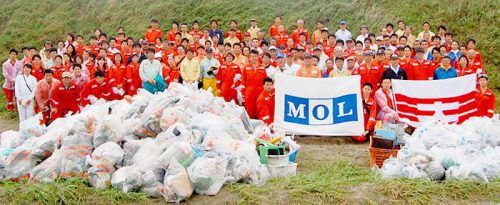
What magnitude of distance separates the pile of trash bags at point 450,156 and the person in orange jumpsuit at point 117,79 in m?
6.04

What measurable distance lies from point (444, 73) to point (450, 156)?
4048 mm

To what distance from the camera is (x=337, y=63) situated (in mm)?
9898

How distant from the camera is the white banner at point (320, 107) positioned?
873 centimetres

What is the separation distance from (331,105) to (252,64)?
80.8 inches

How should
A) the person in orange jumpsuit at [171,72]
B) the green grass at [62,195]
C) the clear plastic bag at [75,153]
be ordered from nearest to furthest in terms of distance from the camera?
the green grass at [62,195] → the clear plastic bag at [75,153] → the person in orange jumpsuit at [171,72]

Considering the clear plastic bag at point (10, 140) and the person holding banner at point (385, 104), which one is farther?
the person holding banner at point (385, 104)

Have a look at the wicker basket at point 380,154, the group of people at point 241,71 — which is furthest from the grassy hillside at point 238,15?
the wicker basket at point 380,154

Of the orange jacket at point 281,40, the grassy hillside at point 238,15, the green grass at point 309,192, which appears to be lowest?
the green grass at point 309,192

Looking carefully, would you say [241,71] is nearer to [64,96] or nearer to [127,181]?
[64,96]

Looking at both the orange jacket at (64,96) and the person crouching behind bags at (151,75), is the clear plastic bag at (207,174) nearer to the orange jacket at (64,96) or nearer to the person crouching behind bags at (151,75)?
the person crouching behind bags at (151,75)

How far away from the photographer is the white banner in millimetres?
8734

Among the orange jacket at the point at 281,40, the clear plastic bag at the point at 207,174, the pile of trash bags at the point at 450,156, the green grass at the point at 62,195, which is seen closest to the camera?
the green grass at the point at 62,195

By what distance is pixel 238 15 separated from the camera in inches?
679

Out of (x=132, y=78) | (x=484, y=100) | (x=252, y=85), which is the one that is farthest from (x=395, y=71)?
(x=132, y=78)
